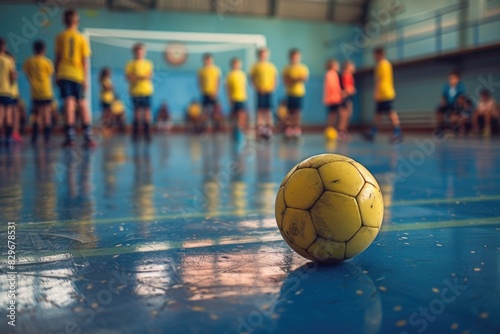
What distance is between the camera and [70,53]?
23.3 feet

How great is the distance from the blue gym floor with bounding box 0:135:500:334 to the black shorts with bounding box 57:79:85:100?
4518 millimetres

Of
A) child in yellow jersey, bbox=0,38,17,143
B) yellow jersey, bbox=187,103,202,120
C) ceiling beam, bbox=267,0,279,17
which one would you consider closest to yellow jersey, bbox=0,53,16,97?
child in yellow jersey, bbox=0,38,17,143

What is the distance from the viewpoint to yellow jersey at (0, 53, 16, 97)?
915 centimetres

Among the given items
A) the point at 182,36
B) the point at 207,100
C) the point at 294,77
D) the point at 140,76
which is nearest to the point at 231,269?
the point at 140,76

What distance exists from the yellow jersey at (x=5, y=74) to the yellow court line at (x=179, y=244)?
856cm

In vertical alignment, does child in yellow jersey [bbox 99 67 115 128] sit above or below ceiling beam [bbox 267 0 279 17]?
below

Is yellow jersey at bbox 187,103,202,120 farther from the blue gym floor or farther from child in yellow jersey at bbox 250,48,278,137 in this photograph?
the blue gym floor

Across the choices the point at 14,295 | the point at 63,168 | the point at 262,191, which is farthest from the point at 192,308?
the point at 63,168

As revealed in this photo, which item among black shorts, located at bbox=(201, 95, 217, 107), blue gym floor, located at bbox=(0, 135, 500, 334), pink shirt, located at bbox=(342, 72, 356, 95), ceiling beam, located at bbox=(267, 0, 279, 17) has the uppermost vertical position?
ceiling beam, located at bbox=(267, 0, 279, 17)

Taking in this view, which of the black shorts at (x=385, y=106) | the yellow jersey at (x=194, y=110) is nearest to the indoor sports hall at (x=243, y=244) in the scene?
the black shorts at (x=385, y=106)

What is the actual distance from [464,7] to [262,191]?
14.8 m

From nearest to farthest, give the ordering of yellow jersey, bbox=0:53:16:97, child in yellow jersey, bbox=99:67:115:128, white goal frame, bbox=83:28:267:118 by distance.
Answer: yellow jersey, bbox=0:53:16:97, child in yellow jersey, bbox=99:67:115:128, white goal frame, bbox=83:28:267:118

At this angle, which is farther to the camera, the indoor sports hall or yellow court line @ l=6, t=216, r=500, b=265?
yellow court line @ l=6, t=216, r=500, b=265

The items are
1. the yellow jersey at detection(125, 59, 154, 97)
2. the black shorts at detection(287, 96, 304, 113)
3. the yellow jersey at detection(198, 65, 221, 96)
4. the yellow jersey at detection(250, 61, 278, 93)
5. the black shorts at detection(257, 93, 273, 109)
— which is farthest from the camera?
the yellow jersey at detection(198, 65, 221, 96)
